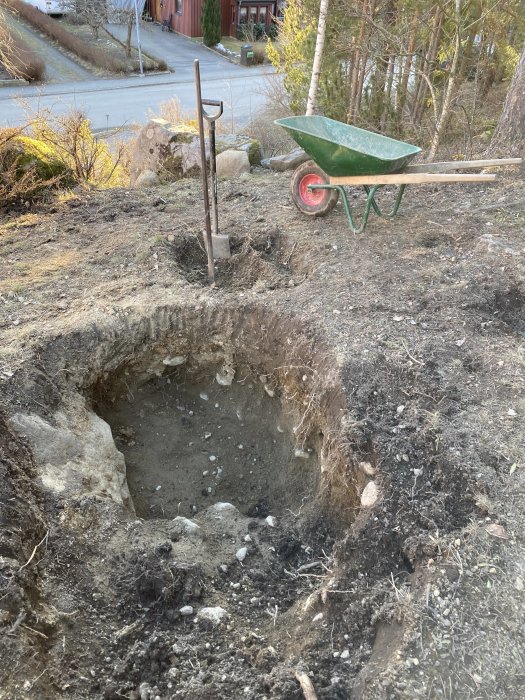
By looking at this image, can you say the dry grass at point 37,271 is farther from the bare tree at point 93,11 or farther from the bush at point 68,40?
the bare tree at point 93,11

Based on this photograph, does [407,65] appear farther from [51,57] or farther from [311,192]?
[51,57]

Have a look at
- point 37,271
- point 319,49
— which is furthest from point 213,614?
point 319,49

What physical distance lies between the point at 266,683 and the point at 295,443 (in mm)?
1922

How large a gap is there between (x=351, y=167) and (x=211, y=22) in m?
27.5

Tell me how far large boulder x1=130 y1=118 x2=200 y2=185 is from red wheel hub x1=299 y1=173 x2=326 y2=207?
96.2 inches

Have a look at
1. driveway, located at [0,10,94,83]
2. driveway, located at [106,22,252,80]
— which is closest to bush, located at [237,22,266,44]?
driveway, located at [106,22,252,80]

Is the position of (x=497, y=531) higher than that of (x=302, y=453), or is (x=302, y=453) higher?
(x=497, y=531)

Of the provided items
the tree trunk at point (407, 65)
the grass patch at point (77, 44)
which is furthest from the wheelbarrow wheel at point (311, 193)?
the grass patch at point (77, 44)

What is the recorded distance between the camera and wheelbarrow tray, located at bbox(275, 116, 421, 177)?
4.49 m

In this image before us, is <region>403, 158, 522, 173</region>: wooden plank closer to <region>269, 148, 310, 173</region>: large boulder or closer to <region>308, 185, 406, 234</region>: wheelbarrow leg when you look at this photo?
<region>308, 185, 406, 234</region>: wheelbarrow leg

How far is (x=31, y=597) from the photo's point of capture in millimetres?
2641

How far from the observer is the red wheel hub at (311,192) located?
5328 mm

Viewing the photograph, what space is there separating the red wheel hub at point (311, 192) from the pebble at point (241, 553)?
3.46 m

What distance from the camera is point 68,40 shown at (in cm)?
2586
